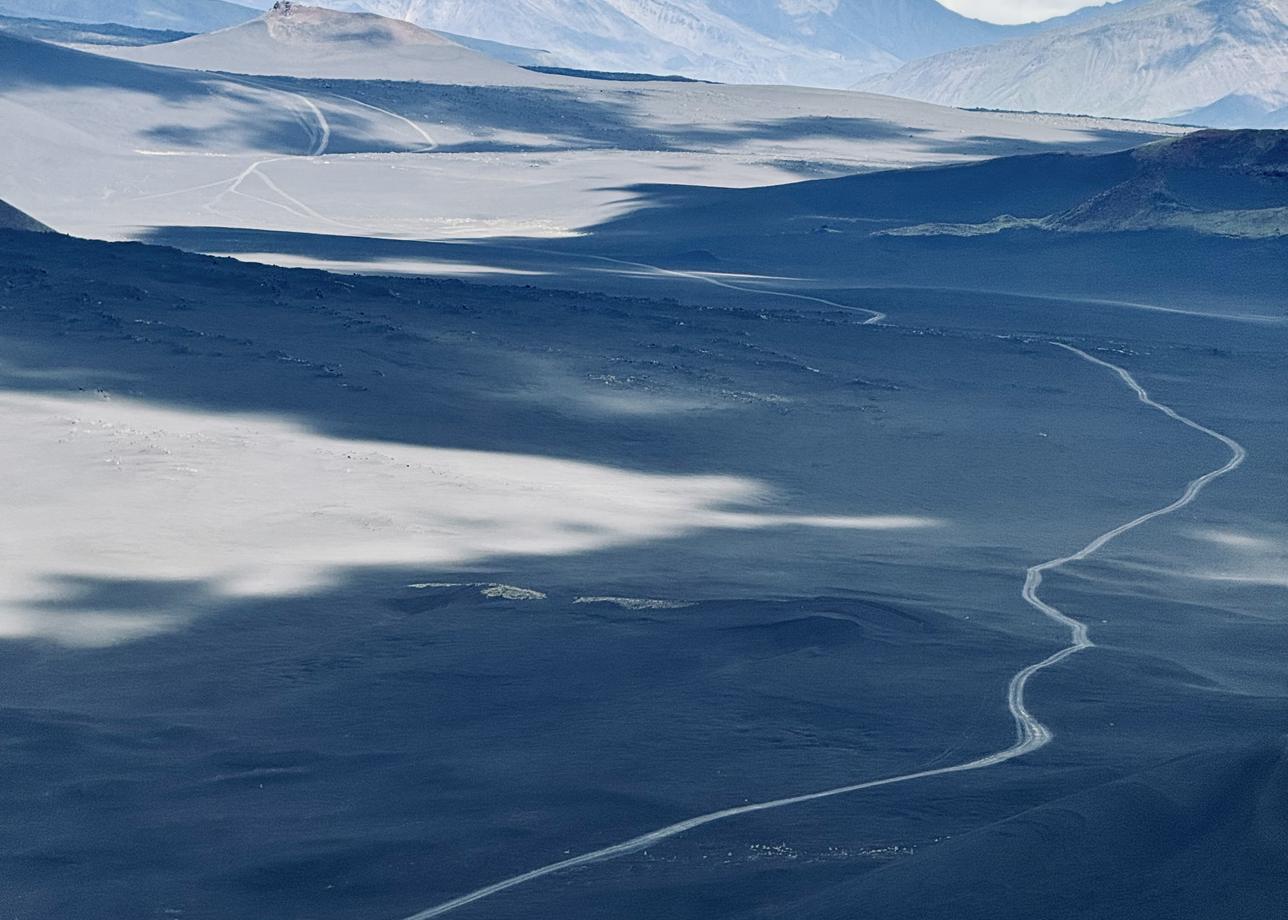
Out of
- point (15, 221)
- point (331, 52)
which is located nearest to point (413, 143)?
point (331, 52)

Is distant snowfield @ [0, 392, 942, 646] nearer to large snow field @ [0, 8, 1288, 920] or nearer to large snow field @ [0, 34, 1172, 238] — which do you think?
large snow field @ [0, 8, 1288, 920]

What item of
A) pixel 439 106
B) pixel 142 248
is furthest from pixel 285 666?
pixel 439 106

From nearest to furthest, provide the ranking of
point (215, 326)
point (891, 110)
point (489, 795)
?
point (489, 795) < point (215, 326) < point (891, 110)

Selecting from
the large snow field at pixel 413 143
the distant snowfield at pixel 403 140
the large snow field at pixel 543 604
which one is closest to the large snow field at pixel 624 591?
the large snow field at pixel 543 604

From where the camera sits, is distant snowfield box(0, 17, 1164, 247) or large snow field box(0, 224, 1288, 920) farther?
distant snowfield box(0, 17, 1164, 247)

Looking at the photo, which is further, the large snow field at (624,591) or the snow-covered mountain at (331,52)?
the snow-covered mountain at (331,52)

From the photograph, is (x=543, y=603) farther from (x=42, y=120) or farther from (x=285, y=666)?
(x=42, y=120)

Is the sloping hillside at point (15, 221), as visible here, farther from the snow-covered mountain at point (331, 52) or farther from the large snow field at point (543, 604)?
the snow-covered mountain at point (331, 52)

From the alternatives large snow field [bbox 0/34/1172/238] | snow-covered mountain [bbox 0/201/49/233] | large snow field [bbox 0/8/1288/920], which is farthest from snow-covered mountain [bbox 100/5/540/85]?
snow-covered mountain [bbox 0/201/49/233]
